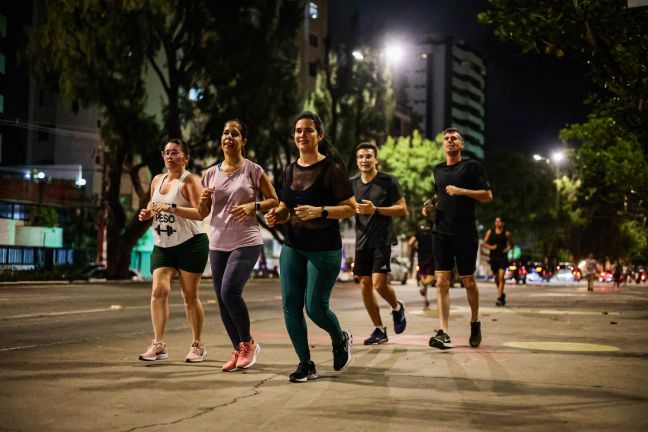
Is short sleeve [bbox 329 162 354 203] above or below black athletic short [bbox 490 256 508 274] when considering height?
above

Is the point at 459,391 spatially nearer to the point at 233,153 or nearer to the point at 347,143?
the point at 233,153

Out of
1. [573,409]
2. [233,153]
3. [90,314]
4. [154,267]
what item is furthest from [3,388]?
[90,314]

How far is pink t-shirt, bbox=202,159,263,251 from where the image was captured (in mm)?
6910

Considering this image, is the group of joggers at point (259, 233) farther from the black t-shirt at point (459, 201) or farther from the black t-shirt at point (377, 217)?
the black t-shirt at point (377, 217)

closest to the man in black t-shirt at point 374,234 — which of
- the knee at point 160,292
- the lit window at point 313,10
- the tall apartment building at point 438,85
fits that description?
the knee at point 160,292

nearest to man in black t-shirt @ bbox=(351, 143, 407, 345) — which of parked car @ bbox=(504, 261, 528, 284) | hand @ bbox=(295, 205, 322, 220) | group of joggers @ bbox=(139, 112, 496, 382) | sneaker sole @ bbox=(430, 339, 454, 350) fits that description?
group of joggers @ bbox=(139, 112, 496, 382)

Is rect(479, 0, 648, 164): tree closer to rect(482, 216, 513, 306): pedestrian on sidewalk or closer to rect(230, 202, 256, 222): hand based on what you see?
rect(482, 216, 513, 306): pedestrian on sidewalk

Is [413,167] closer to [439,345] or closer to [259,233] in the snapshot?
[439,345]

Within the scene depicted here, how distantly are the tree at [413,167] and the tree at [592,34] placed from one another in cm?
4343

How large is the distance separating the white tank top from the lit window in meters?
74.2

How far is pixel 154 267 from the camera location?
758 centimetres

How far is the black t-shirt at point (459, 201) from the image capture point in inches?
349

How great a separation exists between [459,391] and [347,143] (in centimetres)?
4575

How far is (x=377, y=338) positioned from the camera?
902 cm
